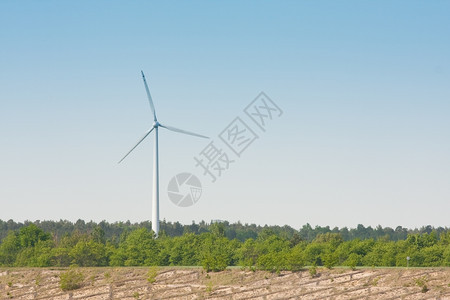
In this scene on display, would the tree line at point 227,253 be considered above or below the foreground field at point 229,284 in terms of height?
above

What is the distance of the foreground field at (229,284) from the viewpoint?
2778 inches

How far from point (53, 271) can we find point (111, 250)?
18010 mm

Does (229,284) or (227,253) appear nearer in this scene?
(229,284)

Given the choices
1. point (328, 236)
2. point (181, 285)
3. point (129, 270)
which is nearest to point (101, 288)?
point (129, 270)

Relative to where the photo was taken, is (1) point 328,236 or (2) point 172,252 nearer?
(2) point 172,252

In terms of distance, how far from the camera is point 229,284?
80000mm

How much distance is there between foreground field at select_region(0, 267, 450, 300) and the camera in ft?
232

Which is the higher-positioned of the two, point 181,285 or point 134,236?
point 134,236

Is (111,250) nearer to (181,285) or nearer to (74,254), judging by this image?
(74,254)

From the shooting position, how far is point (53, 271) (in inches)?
3703

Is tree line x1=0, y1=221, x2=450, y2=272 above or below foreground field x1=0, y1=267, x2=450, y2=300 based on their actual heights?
above

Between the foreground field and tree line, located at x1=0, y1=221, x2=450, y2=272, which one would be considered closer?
the foreground field

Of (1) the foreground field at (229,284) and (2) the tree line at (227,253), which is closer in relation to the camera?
(1) the foreground field at (229,284)

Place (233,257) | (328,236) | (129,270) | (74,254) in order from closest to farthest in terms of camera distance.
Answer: (129,270) → (233,257) → (74,254) → (328,236)
